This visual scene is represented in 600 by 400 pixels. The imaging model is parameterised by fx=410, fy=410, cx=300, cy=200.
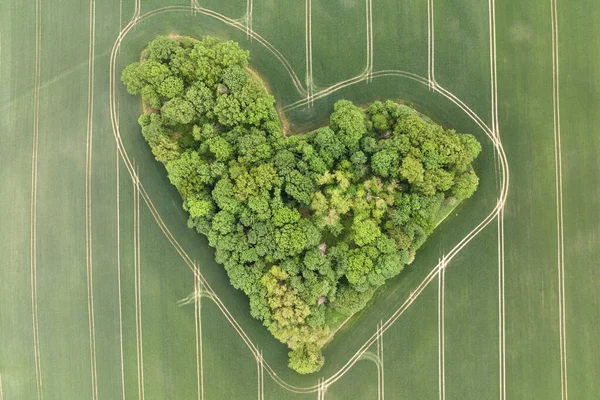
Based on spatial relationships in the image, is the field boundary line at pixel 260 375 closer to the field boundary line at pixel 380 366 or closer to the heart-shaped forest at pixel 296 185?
the heart-shaped forest at pixel 296 185

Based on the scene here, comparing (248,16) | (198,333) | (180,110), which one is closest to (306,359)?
(198,333)

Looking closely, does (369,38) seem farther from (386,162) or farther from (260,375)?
(260,375)

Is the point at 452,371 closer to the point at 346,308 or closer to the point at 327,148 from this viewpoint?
the point at 346,308

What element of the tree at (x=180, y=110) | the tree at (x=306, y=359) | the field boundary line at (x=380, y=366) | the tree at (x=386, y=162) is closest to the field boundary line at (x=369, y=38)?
the tree at (x=386, y=162)

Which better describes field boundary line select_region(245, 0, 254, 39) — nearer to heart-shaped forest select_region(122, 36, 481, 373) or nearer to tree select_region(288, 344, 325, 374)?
heart-shaped forest select_region(122, 36, 481, 373)

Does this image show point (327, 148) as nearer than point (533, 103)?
Yes

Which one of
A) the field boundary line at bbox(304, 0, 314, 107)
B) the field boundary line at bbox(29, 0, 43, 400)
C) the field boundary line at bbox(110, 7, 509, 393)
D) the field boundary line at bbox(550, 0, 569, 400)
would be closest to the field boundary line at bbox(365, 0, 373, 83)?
the field boundary line at bbox(110, 7, 509, 393)

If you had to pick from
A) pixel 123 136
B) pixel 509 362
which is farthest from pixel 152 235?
pixel 509 362
